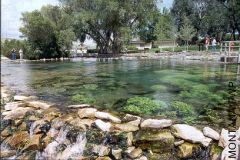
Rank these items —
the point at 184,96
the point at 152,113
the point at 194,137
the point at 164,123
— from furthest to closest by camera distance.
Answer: the point at 184,96
the point at 152,113
the point at 164,123
the point at 194,137

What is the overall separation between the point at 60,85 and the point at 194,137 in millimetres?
7004

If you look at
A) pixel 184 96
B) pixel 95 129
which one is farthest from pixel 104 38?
pixel 95 129

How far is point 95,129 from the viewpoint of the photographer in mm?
6027

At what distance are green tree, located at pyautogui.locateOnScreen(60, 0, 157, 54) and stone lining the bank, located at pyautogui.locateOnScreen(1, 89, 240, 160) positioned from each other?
24.8 m

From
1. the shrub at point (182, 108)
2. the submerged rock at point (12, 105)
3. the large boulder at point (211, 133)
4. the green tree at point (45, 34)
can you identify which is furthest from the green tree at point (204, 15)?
the large boulder at point (211, 133)

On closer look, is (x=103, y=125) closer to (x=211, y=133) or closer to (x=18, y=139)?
(x=18, y=139)

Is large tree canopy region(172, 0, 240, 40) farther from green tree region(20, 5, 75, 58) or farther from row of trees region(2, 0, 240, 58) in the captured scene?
green tree region(20, 5, 75, 58)

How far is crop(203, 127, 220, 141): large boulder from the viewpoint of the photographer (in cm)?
Result: 532

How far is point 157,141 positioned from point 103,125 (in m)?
1.22

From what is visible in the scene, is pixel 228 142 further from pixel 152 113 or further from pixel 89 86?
pixel 89 86

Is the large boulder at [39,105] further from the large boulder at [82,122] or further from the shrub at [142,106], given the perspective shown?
the shrub at [142,106]

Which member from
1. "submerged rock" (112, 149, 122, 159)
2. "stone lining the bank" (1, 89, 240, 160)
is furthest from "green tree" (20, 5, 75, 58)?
"submerged rock" (112, 149, 122, 159)

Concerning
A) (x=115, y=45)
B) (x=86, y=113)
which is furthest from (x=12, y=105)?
(x=115, y=45)

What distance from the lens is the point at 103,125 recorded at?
604cm
